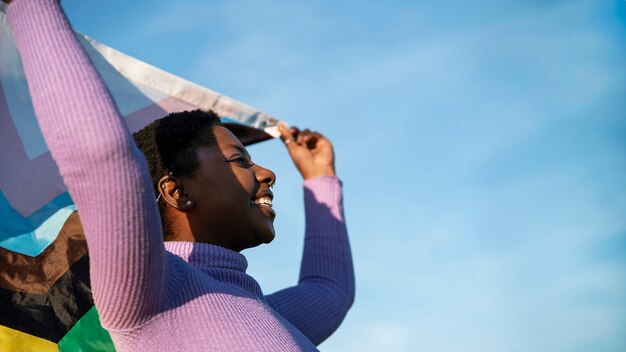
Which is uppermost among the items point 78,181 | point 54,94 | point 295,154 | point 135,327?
point 295,154

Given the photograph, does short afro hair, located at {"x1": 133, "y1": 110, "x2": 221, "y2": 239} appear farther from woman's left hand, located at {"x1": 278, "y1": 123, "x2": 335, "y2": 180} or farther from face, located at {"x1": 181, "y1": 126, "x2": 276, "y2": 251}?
woman's left hand, located at {"x1": 278, "y1": 123, "x2": 335, "y2": 180}

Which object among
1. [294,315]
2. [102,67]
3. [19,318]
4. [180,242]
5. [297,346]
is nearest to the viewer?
[297,346]

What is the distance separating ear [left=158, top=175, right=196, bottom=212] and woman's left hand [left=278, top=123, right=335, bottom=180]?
3.28 ft

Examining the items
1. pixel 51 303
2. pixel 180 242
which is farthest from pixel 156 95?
pixel 180 242

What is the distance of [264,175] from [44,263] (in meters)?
0.87

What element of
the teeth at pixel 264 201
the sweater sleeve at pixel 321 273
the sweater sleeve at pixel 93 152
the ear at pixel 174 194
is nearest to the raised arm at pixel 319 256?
the sweater sleeve at pixel 321 273

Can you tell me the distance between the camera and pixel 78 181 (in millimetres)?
1481

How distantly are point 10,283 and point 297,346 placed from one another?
1.13 m

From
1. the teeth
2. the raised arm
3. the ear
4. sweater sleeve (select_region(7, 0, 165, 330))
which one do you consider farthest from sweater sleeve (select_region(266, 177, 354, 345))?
sweater sleeve (select_region(7, 0, 165, 330))

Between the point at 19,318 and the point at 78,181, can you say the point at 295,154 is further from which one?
the point at 78,181

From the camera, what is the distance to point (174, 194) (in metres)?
2.23

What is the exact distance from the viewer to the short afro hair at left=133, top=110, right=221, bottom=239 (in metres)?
2.27

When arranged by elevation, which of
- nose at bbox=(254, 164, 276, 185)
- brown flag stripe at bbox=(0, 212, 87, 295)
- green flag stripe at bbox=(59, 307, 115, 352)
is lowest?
green flag stripe at bbox=(59, 307, 115, 352)

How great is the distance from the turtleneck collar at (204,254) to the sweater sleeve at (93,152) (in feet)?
1.42
